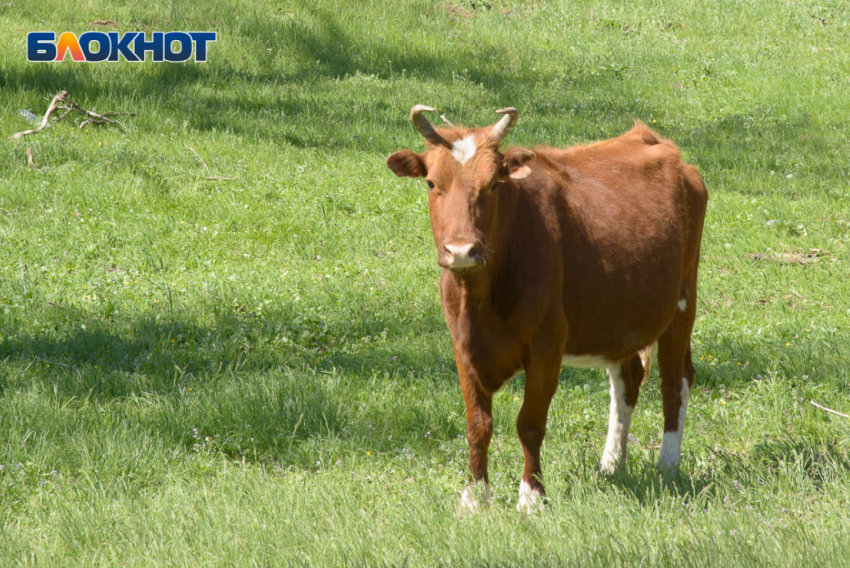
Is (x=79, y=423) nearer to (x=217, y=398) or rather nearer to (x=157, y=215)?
(x=217, y=398)

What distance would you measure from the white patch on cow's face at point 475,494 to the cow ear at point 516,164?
181cm

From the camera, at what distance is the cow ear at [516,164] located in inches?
198

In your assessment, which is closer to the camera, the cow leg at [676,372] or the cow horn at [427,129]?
the cow horn at [427,129]

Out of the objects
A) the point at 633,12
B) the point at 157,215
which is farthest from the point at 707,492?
the point at 633,12

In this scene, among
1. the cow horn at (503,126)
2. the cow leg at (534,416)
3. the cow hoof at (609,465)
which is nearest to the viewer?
the cow horn at (503,126)

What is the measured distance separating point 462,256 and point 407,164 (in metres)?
0.91

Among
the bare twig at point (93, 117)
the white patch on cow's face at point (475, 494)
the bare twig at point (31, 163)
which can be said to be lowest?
the bare twig at point (31, 163)

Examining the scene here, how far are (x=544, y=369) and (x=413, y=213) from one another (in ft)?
20.2

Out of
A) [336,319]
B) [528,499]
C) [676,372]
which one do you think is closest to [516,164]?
[528,499]

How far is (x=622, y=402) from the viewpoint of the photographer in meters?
6.29

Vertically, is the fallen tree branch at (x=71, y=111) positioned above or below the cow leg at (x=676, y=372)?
below

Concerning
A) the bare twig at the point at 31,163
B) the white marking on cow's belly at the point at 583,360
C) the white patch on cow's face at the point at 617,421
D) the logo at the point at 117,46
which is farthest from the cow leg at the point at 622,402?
the logo at the point at 117,46

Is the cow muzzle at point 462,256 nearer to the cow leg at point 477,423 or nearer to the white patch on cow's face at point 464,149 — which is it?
the white patch on cow's face at point 464,149

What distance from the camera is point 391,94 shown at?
622 inches
